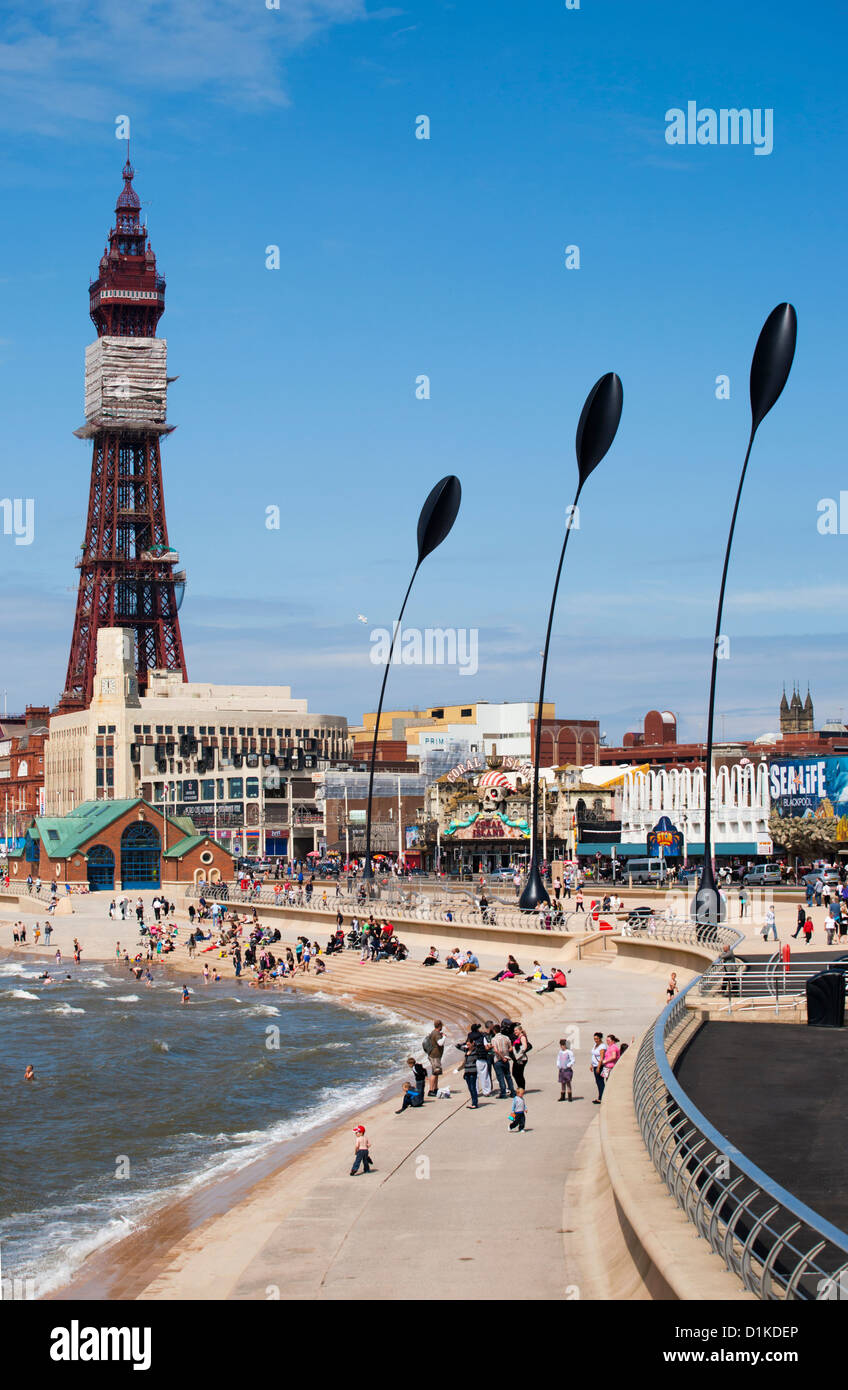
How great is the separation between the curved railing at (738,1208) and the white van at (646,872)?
51.6m

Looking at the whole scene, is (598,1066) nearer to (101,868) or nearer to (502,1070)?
(502,1070)

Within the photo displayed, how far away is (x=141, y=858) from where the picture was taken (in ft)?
306

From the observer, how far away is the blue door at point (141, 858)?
9244cm

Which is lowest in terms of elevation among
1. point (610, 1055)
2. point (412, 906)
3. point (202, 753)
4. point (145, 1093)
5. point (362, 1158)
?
point (145, 1093)

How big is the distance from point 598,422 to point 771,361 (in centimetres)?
530

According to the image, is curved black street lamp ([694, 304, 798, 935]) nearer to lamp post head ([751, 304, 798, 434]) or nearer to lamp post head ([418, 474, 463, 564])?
lamp post head ([751, 304, 798, 434])

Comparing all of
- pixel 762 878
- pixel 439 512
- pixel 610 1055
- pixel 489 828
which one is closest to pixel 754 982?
pixel 610 1055

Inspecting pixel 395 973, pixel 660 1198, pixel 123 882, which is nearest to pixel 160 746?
pixel 123 882

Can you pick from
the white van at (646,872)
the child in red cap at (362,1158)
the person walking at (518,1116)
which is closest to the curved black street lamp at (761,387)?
the person walking at (518,1116)

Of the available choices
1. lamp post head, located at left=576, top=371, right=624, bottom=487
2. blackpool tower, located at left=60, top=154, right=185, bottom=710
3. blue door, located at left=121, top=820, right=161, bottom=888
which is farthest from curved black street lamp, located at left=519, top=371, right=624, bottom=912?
blackpool tower, located at left=60, top=154, right=185, bottom=710

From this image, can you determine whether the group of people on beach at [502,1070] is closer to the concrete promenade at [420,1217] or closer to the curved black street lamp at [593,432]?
the concrete promenade at [420,1217]

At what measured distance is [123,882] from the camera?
92625mm
